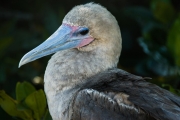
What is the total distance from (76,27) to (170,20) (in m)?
1.42

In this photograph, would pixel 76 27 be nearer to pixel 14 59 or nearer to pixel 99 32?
pixel 99 32

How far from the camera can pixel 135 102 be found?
10.8 ft

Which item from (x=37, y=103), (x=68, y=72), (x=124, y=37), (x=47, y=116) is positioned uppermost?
(x=68, y=72)

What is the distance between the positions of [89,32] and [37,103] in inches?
21.3

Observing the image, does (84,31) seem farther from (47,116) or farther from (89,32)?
(47,116)

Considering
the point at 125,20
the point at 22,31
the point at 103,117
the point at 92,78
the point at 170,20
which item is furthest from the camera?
the point at 125,20

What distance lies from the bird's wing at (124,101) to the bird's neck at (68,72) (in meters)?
0.12

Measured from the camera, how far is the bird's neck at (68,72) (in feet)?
11.6

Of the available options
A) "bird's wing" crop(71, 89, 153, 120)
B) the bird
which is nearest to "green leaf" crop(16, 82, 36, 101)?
the bird

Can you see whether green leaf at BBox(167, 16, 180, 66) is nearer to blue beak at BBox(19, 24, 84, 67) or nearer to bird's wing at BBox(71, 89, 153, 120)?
blue beak at BBox(19, 24, 84, 67)

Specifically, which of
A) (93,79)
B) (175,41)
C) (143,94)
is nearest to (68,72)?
(93,79)

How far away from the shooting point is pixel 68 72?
143 inches

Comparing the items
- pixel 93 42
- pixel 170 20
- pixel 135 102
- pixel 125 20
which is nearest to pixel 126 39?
pixel 125 20

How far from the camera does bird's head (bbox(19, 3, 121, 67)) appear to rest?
3727 mm
